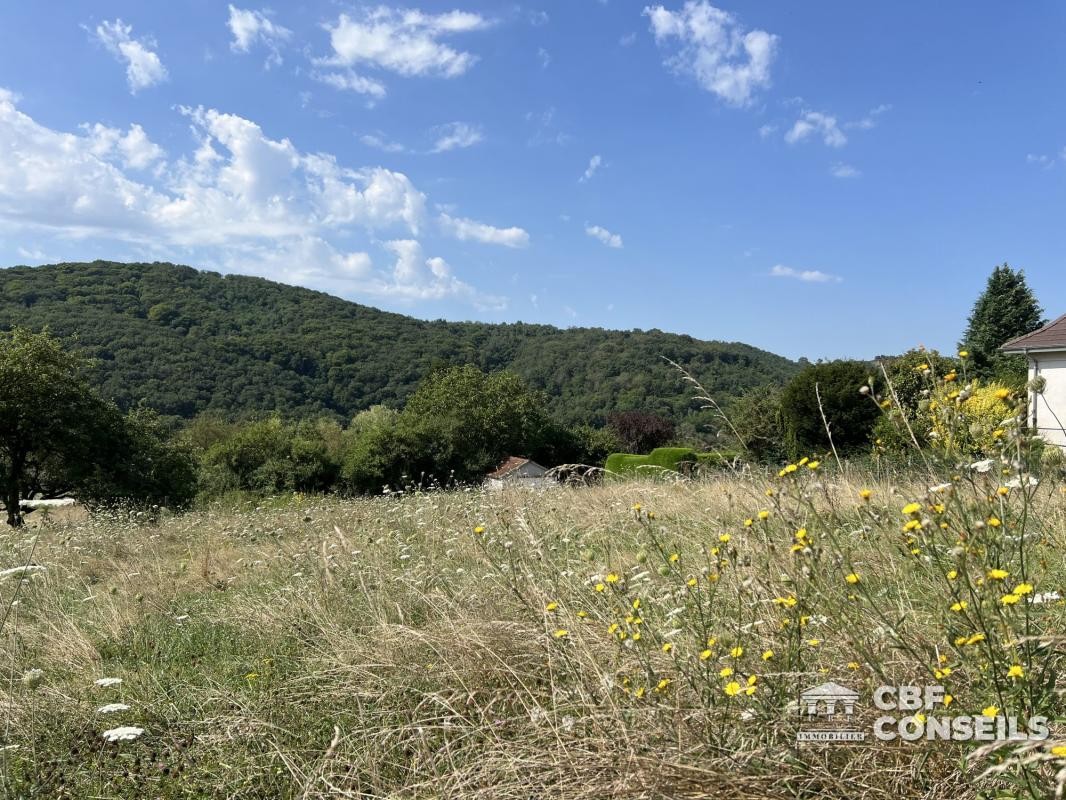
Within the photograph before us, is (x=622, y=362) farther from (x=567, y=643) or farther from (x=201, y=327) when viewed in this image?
(x=567, y=643)

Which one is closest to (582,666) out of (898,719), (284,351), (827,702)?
(827,702)

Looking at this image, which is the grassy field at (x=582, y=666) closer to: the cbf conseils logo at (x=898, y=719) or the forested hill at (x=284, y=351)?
the cbf conseils logo at (x=898, y=719)

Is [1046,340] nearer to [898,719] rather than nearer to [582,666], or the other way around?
[898,719]

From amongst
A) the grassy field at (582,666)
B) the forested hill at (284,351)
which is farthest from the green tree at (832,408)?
the forested hill at (284,351)

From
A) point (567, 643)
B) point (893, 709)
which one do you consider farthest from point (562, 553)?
point (893, 709)

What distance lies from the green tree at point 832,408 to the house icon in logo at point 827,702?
16.2 meters

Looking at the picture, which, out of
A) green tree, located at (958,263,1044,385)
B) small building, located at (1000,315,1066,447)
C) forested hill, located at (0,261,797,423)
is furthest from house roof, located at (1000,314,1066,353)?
forested hill, located at (0,261,797,423)

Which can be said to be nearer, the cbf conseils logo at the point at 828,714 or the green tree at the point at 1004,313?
the cbf conseils logo at the point at 828,714

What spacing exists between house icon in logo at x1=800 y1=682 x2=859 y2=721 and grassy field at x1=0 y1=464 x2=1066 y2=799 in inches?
1.5

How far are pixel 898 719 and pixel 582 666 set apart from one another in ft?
2.89

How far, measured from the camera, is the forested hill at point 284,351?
61.7 metres

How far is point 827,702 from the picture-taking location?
188 cm

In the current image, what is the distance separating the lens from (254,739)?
2531 mm

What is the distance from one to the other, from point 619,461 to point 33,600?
19647 mm
